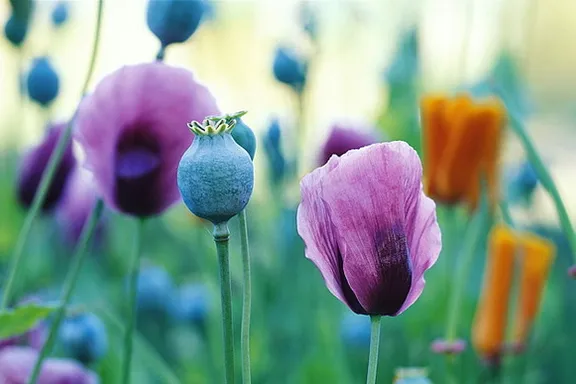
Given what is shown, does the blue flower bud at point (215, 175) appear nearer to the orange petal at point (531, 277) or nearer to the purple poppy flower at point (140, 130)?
the purple poppy flower at point (140, 130)

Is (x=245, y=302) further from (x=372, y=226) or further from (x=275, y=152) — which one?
(x=275, y=152)

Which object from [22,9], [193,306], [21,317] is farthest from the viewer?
[193,306]

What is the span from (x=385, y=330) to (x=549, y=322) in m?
0.18

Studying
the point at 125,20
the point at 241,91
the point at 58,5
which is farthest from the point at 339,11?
the point at 58,5

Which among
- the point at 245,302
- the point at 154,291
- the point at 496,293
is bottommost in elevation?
the point at 154,291

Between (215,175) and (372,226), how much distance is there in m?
0.05

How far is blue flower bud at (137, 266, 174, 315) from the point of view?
868mm

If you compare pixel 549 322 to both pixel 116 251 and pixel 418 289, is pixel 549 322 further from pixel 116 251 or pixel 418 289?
pixel 418 289

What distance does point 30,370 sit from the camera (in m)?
0.46

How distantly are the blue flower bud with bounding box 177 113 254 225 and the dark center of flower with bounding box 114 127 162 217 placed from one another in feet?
0.38

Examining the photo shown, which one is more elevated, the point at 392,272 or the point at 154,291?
the point at 392,272

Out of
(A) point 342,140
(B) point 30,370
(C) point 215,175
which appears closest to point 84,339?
(B) point 30,370

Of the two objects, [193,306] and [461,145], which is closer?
[461,145]

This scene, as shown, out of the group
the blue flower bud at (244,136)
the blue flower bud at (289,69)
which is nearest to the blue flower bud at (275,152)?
the blue flower bud at (289,69)
